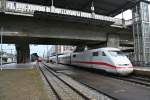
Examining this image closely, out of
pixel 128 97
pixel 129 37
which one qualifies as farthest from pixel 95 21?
pixel 128 97

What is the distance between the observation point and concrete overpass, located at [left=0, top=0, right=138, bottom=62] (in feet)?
80.9

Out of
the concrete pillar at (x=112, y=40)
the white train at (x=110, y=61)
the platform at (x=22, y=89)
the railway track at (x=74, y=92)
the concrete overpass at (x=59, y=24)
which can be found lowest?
the railway track at (x=74, y=92)

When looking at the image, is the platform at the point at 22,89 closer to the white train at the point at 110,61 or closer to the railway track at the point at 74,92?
the railway track at the point at 74,92

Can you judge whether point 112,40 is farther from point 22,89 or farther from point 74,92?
point 22,89

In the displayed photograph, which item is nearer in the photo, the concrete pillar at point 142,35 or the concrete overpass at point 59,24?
the concrete overpass at point 59,24

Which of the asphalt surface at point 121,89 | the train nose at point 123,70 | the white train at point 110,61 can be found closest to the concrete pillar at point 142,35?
the white train at point 110,61

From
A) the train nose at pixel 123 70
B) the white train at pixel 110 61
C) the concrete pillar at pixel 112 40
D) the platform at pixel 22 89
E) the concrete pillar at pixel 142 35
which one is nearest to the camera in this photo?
the platform at pixel 22 89

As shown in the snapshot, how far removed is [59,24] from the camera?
94.6 ft

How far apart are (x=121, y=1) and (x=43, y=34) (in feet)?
44.7

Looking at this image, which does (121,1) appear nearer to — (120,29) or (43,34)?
(120,29)

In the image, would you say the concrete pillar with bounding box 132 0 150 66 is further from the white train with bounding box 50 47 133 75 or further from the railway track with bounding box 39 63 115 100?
the railway track with bounding box 39 63 115 100

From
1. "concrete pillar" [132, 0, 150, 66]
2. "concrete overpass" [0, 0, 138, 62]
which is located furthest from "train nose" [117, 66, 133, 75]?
"concrete pillar" [132, 0, 150, 66]

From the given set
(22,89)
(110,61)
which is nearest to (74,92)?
(22,89)

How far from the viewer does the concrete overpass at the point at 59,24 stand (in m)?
24.7
